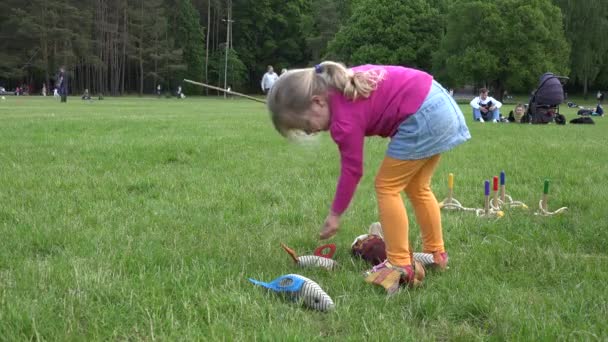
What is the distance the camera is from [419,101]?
3209 mm

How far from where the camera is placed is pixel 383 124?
319 cm

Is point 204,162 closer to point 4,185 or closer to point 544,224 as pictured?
point 4,185

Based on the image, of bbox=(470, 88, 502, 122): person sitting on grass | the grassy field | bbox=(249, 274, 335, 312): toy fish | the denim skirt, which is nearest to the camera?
the grassy field

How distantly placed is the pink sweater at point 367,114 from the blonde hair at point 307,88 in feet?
0.19

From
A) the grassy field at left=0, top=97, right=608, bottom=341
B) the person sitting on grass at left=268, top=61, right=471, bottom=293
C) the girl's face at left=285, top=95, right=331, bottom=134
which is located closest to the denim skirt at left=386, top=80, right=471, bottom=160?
the person sitting on grass at left=268, top=61, right=471, bottom=293

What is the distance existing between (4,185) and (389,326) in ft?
15.2

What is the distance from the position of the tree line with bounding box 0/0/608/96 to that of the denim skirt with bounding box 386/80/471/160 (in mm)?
44594

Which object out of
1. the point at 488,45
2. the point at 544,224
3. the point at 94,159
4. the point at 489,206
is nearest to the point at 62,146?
the point at 94,159

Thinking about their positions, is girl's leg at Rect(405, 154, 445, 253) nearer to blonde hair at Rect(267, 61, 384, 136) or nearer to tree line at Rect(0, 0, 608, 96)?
blonde hair at Rect(267, 61, 384, 136)

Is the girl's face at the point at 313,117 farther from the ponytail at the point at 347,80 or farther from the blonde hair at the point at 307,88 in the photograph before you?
the ponytail at the point at 347,80

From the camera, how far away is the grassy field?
2.51 metres

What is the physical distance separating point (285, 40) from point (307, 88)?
74461mm

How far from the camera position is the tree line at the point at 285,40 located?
46406 millimetres

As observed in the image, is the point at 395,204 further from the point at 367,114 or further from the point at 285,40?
the point at 285,40
